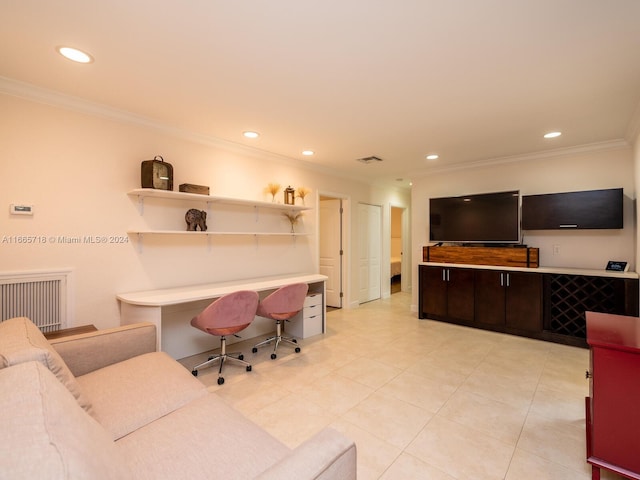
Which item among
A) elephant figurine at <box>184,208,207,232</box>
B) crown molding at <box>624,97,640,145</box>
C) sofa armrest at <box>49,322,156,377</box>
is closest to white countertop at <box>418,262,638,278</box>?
crown molding at <box>624,97,640,145</box>

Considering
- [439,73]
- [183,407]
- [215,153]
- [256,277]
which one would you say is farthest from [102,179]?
[439,73]

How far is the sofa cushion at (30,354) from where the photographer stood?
4.21 feet

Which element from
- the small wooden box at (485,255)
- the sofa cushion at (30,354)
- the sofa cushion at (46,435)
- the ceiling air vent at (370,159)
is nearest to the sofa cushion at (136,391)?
the sofa cushion at (30,354)

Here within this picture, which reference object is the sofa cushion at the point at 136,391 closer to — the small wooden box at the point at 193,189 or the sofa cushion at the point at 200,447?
the sofa cushion at the point at 200,447

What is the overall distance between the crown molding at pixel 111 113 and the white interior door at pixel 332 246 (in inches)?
61.8

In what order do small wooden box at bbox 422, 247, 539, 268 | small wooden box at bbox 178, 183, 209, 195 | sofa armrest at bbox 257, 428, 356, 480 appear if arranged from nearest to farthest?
sofa armrest at bbox 257, 428, 356, 480
small wooden box at bbox 178, 183, 209, 195
small wooden box at bbox 422, 247, 539, 268

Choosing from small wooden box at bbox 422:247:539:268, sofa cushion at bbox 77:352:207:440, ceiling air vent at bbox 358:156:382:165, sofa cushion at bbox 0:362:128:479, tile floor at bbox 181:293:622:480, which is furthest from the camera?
ceiling air vent at bbox 358:156:382:165

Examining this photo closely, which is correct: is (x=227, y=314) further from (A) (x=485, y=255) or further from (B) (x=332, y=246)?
(A) (x=485, y=255)

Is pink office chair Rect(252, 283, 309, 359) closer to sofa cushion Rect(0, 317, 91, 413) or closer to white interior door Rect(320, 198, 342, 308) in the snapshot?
sofa cushion Rect(0, 317, 91, 413)

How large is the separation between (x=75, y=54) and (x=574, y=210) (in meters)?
5.12

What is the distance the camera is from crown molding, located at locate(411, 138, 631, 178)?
376 cm

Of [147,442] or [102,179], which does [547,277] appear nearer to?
[147,442]

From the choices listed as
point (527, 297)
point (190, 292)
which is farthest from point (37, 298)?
point (527, 297)

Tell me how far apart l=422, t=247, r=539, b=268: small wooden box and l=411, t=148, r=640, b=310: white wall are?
382mm
